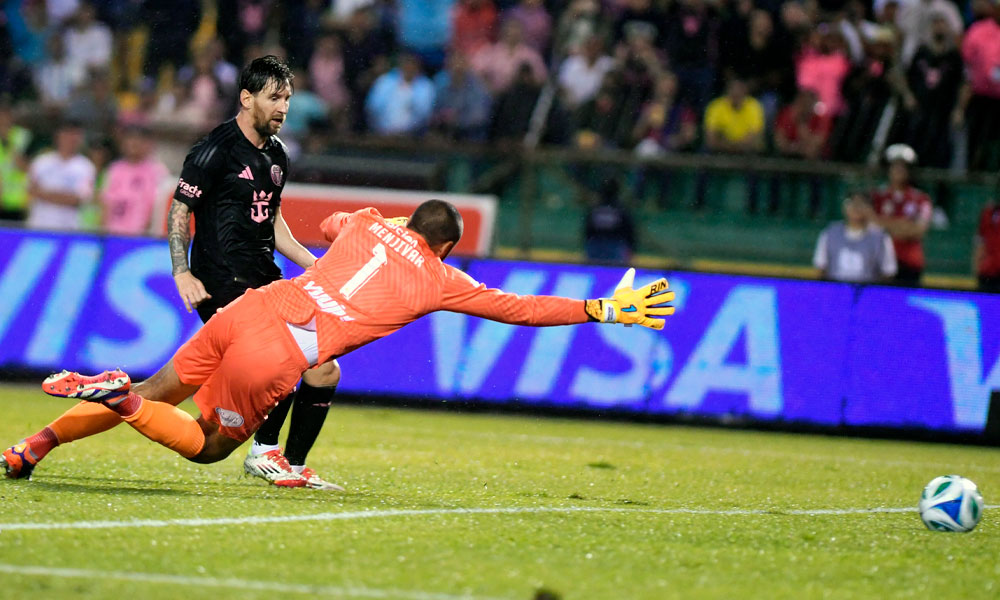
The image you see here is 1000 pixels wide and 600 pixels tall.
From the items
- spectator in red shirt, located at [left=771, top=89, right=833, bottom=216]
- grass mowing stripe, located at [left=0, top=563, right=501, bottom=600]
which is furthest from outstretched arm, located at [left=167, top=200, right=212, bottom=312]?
spectator in red shirt, located at [left=771, top=89, right=833, bottom=216]

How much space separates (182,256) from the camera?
7215 mm

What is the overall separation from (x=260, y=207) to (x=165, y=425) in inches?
56.9

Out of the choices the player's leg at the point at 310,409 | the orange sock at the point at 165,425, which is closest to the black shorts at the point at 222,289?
the player's leg at the point at 310,409

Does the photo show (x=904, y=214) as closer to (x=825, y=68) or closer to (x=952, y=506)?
(x=825, y=68)

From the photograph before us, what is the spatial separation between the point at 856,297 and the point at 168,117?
381 inches

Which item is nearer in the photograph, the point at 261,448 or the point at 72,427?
the point at 72,427

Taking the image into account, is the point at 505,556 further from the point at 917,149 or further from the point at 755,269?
the point at 917,149

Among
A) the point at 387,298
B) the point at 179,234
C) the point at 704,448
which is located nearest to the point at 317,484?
the point at 387,298

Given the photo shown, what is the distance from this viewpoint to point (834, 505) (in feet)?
25.4

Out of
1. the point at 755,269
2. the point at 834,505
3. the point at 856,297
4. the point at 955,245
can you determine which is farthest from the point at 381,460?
the point at 955,245

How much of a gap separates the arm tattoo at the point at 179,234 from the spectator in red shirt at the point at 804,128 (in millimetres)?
9769

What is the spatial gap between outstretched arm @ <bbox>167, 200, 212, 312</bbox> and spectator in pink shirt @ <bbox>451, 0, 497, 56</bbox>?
1129cm

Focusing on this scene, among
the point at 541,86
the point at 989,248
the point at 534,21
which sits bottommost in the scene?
the point at 989,248

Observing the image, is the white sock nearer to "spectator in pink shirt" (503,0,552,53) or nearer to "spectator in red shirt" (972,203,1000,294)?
"spectator in red shirt" (972,203,1000,294)
